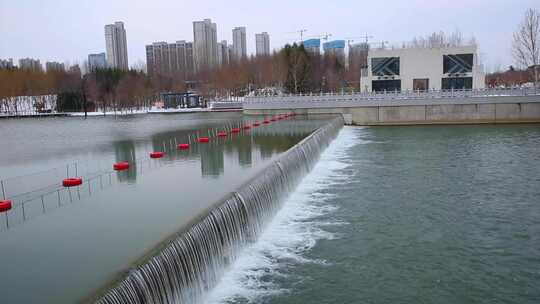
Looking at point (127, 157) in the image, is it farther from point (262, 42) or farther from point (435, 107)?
point (262, 42)

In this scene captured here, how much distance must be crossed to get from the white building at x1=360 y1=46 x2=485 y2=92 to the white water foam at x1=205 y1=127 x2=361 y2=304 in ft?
125

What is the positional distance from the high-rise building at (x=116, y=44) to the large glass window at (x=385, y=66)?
10636cm

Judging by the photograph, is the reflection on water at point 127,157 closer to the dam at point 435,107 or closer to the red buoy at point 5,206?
the red buoy at point 5,206

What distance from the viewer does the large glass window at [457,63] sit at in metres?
49.6

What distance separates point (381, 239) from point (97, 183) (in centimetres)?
729

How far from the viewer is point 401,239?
9.69 m

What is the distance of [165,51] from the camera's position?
457 ft

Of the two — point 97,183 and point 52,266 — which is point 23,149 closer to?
point 97,183

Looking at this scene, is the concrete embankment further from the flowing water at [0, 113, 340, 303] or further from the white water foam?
the white water foam

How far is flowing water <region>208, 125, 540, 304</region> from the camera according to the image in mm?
7438

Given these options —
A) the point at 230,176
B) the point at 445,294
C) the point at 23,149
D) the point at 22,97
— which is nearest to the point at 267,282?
the point at 445,294

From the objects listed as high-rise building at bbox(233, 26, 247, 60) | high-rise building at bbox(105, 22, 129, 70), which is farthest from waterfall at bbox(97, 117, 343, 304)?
high-rise building at bbox(233, 26, 247, 60)

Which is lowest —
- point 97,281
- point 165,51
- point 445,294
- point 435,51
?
point 445,294

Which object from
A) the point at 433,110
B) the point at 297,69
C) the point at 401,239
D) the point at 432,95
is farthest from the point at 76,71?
the point at 401,239
